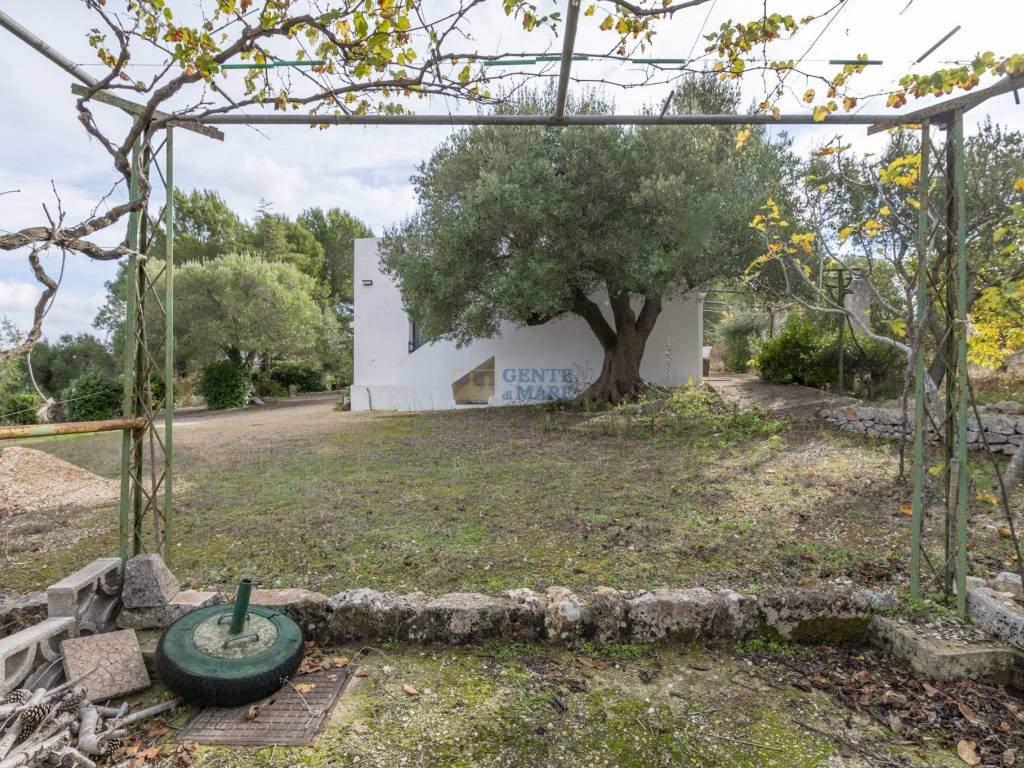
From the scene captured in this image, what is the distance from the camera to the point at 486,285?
984 centimetres

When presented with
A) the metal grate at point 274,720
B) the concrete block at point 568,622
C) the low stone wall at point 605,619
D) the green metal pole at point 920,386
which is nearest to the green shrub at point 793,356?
the green metal pole at point 920,386

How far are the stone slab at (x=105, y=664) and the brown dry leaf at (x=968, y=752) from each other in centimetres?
317

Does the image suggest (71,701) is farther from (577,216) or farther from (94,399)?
(94,399)

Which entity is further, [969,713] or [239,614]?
[239,614]

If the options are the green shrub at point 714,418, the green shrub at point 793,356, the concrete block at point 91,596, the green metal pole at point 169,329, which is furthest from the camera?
the green shrub at point 793,356

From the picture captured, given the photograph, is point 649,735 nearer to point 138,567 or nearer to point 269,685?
point 269,685

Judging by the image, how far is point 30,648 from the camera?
7.03 feet

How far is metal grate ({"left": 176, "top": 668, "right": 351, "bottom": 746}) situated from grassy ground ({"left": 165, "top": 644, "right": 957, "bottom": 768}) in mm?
50

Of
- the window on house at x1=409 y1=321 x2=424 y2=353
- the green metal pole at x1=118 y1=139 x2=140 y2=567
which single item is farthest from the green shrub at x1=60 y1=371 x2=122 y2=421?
the green metal pole at x1=118 y1=139 x2=140 y2=567

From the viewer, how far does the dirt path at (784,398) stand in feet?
30.8

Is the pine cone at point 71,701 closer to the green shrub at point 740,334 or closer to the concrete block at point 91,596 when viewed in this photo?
the concrete block at point 91,596

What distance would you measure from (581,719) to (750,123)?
9.56ft

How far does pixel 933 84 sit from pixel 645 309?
30.4 feet

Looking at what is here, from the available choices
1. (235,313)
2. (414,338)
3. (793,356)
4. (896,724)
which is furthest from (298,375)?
(896,724)
